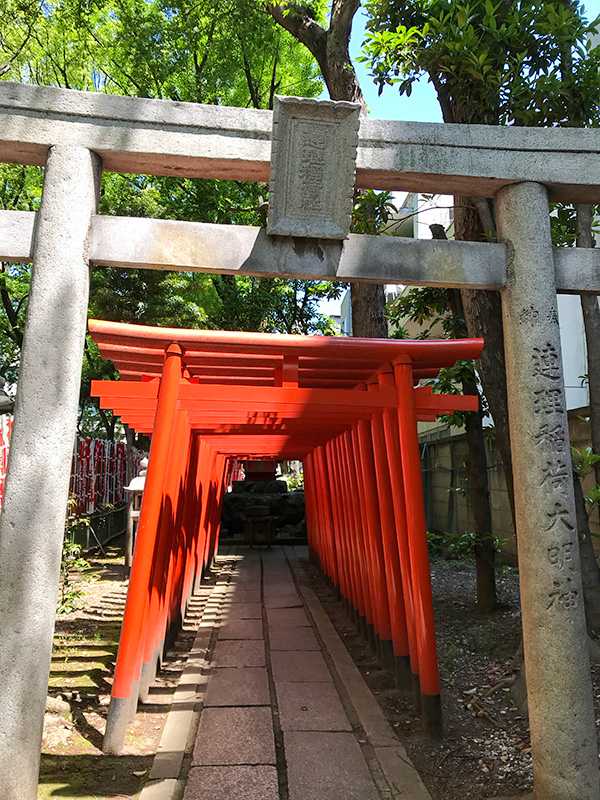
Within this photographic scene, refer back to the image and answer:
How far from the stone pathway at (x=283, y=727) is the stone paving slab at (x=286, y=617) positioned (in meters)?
0.04

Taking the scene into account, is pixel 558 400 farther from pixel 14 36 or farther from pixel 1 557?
pixel 14 36

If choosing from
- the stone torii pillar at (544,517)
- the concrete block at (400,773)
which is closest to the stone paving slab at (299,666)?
the concrete block at (400,773)

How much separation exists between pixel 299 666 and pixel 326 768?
2310 mm

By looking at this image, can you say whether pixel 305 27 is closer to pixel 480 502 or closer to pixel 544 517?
pixel 480 502

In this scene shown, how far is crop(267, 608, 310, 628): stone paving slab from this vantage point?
27.1 ft

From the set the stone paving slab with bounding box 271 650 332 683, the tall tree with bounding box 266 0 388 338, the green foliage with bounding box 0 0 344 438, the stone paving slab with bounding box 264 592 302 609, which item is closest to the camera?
the stone paving slab with bounding box 271 650 332 683

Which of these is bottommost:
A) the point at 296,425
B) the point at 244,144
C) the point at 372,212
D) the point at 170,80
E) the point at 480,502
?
the point at 480,502

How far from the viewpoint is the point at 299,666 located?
6418 millimetres

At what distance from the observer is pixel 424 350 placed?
5.09 m

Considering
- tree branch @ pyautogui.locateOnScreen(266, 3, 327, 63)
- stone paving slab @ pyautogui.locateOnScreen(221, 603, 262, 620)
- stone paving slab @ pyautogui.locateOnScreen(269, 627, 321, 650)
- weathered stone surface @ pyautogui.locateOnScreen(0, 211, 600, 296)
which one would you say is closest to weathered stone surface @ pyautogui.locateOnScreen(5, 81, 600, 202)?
weathered stone surface @ pyautogui.locateOnScreen(0, 211, 600, 296)

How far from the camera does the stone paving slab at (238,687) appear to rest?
211 inches

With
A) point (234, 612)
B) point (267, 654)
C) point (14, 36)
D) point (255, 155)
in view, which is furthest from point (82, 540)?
point (255, 155)

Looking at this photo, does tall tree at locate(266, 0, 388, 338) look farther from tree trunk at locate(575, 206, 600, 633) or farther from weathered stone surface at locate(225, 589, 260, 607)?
weathered stone surface at locate(225, 589, 260, 607)

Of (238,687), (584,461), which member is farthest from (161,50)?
Answer: (238,687)
